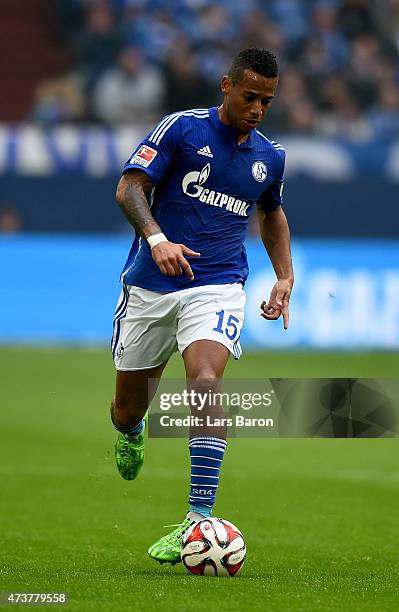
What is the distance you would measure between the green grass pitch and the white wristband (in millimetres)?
1492

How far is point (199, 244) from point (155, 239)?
48cm

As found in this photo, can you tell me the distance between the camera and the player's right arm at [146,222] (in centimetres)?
581

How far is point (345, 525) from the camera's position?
7.42 m

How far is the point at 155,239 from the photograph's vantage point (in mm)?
5934

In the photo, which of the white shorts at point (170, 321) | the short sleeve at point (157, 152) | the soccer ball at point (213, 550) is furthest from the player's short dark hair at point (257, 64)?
the soccer ball at point (213, 550)

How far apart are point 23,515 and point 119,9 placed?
54.4ft

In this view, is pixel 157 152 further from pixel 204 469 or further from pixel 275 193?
pixel 204 469

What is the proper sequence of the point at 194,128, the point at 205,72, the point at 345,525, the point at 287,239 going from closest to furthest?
the point at 194,128
the point at 287,239
the point at 345,525
the point at 205,72

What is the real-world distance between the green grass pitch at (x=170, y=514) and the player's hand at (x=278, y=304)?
1.19 metres

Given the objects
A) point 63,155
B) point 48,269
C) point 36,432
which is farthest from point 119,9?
point 36,432

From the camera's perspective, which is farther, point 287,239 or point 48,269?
point 48,269

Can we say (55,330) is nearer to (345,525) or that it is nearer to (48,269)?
(48,269)

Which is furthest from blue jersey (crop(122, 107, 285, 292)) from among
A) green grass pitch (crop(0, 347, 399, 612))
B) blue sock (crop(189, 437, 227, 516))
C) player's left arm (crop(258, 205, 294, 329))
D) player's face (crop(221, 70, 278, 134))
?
green grass pitch (crop(0, 347, 399, 612))

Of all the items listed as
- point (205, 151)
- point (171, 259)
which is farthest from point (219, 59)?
point (171, 259)
